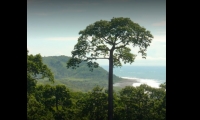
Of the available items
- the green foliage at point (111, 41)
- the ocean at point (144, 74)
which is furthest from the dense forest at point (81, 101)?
the green foliage at point (111, 41)

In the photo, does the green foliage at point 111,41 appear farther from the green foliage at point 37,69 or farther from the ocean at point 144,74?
the green foliage at point 37,69

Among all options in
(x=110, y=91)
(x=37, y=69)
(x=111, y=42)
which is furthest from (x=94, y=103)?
(x=37, y=69)

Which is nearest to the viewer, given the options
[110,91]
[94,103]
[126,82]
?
[110,91]

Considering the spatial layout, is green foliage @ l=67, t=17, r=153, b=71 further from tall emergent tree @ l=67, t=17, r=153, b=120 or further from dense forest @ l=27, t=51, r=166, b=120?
dense forest @ l=27, t=51, r=166, b=120

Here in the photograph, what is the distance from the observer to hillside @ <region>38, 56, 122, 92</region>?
4223mm

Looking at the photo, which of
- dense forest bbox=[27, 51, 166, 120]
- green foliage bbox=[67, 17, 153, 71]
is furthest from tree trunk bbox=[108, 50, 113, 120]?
dense forest bbox=[27, 51, 166, 120]

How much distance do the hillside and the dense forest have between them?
1.35 feet

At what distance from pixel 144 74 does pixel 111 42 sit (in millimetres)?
1085

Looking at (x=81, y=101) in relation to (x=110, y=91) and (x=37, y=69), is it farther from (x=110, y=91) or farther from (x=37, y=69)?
(x=37, y=69)

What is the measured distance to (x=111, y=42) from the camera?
3.42 m
